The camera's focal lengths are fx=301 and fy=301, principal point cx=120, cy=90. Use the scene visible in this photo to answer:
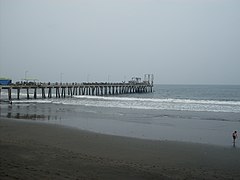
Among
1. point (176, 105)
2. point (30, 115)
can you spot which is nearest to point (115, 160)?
point (30, 115)

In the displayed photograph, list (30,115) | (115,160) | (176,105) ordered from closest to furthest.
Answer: (115,160) → (30,115) → (176,105)

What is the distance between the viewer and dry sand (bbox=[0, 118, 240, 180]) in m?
6.92

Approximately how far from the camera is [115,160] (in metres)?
8.77

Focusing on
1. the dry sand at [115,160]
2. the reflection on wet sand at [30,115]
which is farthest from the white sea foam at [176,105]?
the dry sand at [115,160]

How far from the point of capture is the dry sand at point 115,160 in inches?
272

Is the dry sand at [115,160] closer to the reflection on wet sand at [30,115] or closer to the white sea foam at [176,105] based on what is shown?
the reflection on wet sand at [30,115]

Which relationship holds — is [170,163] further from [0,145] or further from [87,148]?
[0,145]

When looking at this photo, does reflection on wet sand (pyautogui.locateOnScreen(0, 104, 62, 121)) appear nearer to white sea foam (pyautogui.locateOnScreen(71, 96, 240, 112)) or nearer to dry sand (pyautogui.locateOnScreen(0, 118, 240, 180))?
dry sand (pyautogui.locateOnScreen(0, 118, 240, 180))

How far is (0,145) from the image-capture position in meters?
9.99

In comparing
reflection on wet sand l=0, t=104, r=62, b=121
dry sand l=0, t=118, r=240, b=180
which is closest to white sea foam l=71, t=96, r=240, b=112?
reflection on wet sand l=0, t=104, r=62, b=121

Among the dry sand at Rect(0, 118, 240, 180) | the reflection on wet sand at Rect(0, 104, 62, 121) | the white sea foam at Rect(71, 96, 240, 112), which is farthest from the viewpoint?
the white sea foam at Rect(71, 96, 240, 112)

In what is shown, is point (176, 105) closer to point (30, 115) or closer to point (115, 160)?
point (30, 115)

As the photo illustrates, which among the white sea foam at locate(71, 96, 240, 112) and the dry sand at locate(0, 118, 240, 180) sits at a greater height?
the dry sand at locate(0, 118, 240, 180)

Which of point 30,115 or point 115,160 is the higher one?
point 115,160
